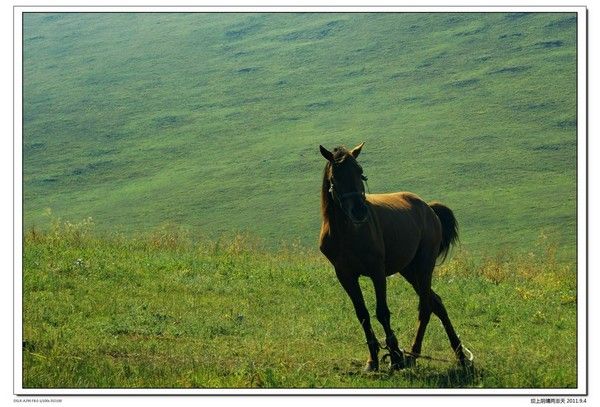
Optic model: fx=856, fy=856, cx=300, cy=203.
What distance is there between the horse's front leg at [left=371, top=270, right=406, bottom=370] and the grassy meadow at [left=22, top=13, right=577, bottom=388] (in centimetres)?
39

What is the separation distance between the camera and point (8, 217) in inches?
350

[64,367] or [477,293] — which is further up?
[64,367]

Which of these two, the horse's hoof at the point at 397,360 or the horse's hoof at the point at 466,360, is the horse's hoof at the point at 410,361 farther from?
the horse's hoof at the point at 466,360

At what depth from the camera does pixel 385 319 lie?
31.8 feet

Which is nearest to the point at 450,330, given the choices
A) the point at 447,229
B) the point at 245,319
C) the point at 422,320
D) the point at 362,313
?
the point at 422,320

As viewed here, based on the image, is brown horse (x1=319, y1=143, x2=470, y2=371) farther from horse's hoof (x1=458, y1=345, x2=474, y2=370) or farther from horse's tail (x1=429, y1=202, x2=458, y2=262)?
horse's tail (x1=429, y1=202, x2=458, y2=262)

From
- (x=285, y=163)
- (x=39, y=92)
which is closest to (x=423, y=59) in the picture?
(x=285, y=163)

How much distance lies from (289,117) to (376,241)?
34415 millimetres

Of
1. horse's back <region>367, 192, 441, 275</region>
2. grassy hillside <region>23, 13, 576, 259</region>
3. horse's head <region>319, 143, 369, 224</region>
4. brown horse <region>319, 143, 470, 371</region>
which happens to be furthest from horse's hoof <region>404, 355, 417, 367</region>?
grassy hillside <region>23, 13, 576, 259</region>

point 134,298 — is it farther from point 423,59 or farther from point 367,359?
point 423,59

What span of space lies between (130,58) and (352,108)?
51.2ft

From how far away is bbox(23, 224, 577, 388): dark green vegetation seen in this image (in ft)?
29.8

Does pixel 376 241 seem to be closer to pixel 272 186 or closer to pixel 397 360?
pixel 397 360

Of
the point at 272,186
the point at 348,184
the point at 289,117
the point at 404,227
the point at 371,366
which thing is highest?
the point at 348,184
